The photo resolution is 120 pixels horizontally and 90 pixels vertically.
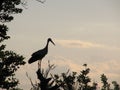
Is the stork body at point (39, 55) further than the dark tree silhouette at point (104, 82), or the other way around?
the dark tree silhouette at point (104, 82)

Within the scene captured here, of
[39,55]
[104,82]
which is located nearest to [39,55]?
[39,55]

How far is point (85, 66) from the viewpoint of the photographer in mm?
75500

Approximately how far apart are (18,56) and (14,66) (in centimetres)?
149

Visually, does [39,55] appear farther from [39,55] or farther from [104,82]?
[104,82]

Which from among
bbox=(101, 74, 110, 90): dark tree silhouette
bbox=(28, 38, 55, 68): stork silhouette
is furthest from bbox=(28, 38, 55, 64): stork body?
bbox=(101, 74, 110, 90): dark tree silhouette

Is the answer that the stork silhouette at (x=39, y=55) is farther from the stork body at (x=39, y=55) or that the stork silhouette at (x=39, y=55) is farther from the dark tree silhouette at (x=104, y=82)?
the dark tree silhouette at (x=104, y=82)

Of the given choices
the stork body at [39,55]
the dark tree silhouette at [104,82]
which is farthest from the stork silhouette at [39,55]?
the dark tree silhouette at [104,82]

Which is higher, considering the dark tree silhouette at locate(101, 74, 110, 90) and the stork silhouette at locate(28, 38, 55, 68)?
the stork silhouette at locate(28, 38, 55, 68)

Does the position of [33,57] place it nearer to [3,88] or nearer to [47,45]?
[47,45]

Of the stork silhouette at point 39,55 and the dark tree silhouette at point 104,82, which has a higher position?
the stork silhouette at point 39,55

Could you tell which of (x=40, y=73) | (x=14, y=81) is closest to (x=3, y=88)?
(x=14, y=81)

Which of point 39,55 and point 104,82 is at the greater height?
point 39,55

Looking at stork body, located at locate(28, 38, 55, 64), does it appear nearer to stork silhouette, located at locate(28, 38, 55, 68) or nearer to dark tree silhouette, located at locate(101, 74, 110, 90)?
stork silhouette, located at locate(28, 38, 55, 68)

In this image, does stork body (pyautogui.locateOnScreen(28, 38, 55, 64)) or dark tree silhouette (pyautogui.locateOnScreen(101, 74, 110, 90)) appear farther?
dark tree silhouette (pyautogui.locateOnScreen(101, 74, 110, 90))
